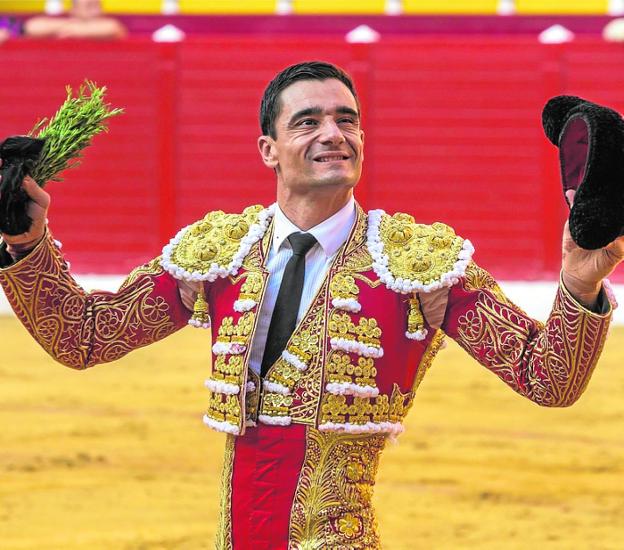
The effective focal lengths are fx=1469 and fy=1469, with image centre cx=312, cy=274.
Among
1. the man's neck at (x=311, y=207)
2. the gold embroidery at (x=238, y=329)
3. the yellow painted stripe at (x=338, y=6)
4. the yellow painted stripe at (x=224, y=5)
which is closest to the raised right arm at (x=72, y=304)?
the gold embroidery at (x=238, y=329)

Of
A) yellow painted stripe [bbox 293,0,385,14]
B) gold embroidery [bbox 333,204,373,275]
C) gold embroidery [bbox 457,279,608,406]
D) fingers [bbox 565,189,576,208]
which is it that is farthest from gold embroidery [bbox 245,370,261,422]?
yellow painted stripe [bbox 293,0,385,14]

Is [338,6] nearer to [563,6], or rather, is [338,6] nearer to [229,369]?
[563,6]

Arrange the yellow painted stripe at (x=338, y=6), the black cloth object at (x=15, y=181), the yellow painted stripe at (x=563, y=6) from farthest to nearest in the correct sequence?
the yellow painted stripe at (x=338, y=6), the yellow painted stripe at (x=563, y=6), the black cloth object at (x=15, y=181)

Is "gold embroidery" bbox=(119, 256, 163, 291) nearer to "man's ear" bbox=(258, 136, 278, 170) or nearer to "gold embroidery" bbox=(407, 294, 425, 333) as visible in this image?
"man's ear" bbox=(258, 136, 278, 170)

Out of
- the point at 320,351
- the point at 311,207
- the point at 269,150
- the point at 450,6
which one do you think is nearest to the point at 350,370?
the point at 320,351

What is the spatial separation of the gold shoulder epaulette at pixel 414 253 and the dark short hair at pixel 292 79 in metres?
0.21

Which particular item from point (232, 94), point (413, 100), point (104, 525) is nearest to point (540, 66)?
point (413, 100)

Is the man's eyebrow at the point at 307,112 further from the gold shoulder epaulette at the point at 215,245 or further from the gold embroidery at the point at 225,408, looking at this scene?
the gold embroidery at the point at 225,408

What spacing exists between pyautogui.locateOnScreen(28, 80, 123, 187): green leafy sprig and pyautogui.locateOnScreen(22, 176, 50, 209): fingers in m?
0.05

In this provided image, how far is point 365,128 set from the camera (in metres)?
9.98

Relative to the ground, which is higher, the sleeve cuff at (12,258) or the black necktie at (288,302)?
the sleeve cuff at (12,258)

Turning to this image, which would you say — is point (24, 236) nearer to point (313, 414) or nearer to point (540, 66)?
point (313, 414)

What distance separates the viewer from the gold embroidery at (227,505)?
224 centimetres

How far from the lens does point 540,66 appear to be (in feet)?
32.0
